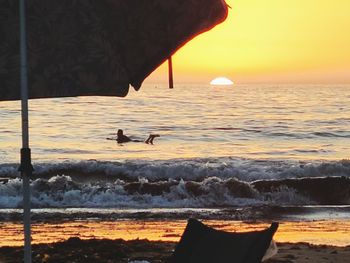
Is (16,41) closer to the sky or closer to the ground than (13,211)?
closer to the sky

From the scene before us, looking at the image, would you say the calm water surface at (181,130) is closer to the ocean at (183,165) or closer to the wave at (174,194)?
the ocean at (183,165)

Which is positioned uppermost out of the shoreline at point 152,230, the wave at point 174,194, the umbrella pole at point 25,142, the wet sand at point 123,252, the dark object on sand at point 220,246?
the umbrella pole at point 25,142

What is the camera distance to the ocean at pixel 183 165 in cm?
1533

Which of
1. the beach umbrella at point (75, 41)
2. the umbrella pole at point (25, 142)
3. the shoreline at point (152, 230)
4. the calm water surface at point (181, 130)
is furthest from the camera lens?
the calm water surface at point (181, 130)

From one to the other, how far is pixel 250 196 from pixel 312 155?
32.9 ft

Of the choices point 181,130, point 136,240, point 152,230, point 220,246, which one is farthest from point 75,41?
point 181,130

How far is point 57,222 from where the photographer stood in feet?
41.0

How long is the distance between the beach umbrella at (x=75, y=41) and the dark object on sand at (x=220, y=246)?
1616 mm

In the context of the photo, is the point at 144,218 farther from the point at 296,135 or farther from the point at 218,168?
the point at 296,135

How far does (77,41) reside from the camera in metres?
3.69

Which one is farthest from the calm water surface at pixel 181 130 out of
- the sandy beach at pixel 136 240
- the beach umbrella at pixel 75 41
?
the beach umbrella at pixel 75 41

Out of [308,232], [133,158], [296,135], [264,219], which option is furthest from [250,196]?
[296,135]

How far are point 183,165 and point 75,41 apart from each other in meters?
18.5

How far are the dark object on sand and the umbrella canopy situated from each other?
162 centimetres
